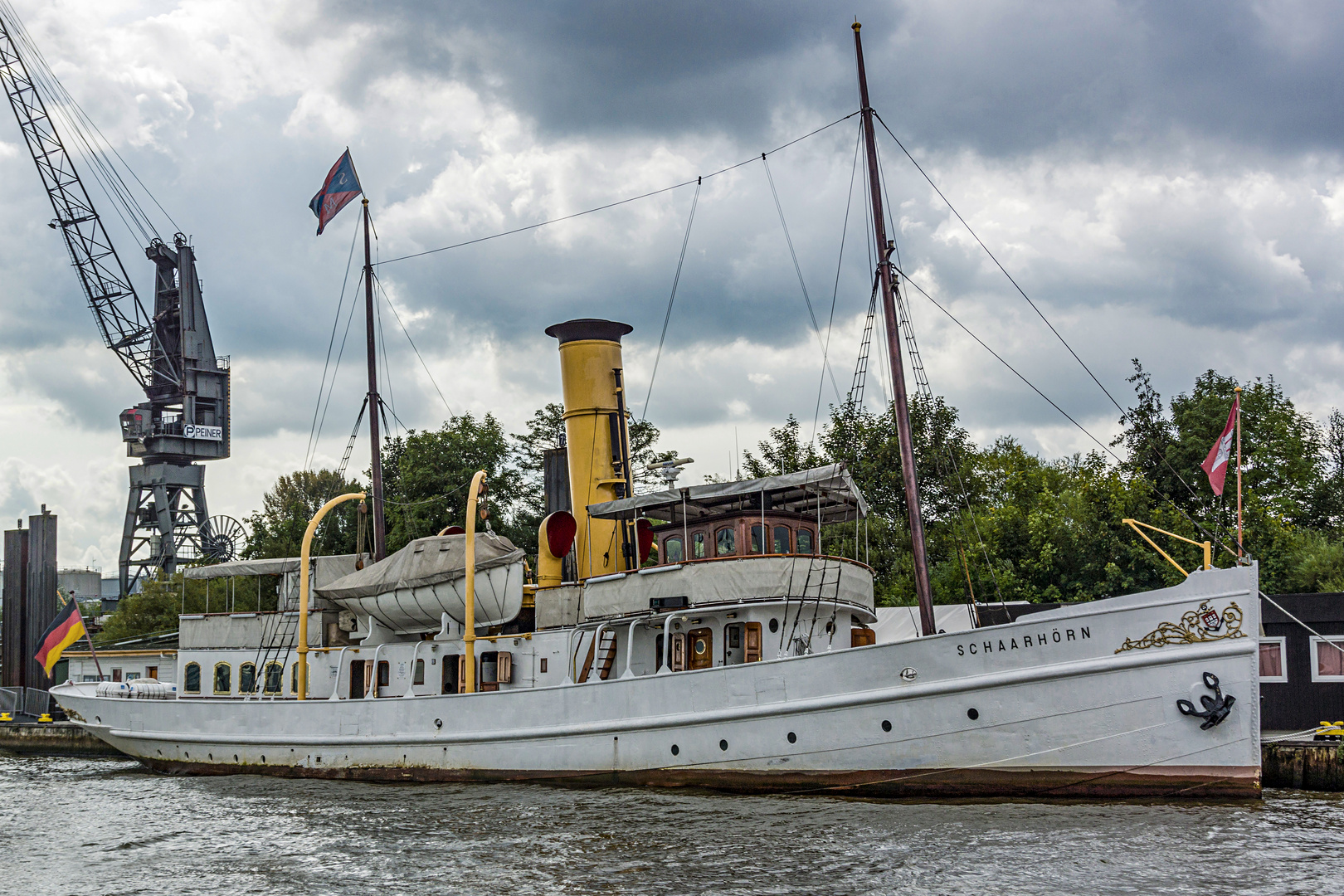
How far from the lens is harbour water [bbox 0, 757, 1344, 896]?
33.2ft

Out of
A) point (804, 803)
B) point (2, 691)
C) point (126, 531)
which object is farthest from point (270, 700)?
point (126, 531)

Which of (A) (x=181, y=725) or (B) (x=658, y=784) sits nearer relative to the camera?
(B) (x=658, y=784)

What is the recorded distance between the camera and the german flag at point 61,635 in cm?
2388

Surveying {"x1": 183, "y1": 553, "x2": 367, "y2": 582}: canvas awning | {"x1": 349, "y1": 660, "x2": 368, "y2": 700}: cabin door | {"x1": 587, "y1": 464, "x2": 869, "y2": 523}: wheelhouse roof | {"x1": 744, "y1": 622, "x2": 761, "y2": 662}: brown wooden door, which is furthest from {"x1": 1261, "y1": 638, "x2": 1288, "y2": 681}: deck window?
{"x1": 183, "y1": 553, "x2": 367, "y2": 582}: canvas awning

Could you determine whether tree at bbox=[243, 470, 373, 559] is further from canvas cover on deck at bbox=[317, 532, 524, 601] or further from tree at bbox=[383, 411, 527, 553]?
canvas cover on deck at bbox=[317, 532, 524, 601]

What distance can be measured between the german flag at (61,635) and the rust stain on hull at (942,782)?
13293 millimetres

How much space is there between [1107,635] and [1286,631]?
24.5 ft

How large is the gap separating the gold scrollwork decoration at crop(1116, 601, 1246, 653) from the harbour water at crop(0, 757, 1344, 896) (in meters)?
1.95

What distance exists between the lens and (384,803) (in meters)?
15.6

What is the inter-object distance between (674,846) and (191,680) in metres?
14.2

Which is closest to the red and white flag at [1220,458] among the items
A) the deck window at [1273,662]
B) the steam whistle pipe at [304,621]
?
the deck window at [1273,662]

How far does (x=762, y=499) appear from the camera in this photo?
618 inches

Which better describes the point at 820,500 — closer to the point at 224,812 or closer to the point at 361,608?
the point at 361,608

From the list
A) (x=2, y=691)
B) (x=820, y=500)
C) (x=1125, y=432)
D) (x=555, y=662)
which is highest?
(x=1125, y=432)
